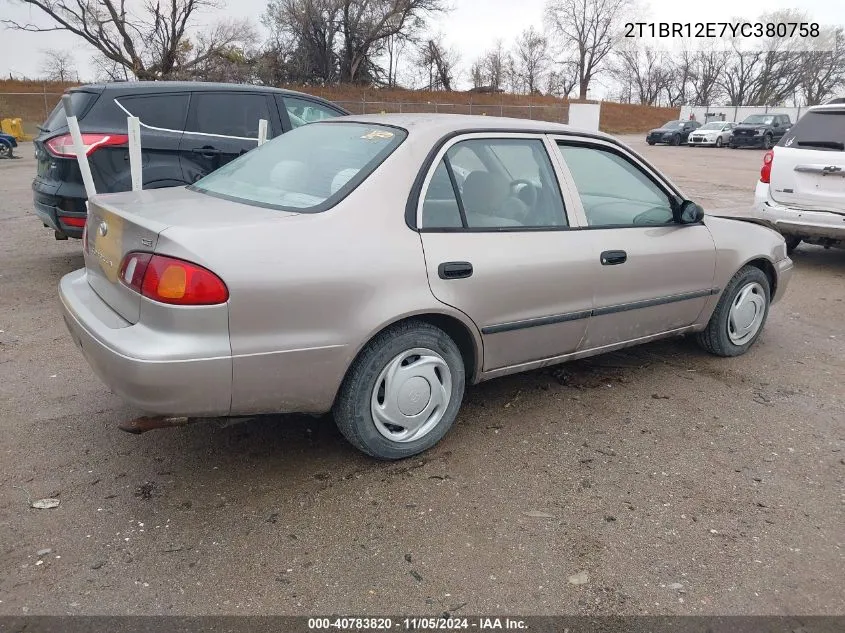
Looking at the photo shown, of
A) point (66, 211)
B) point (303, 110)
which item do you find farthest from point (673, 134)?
point (66, 211)

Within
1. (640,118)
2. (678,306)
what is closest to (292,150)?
(678,306)

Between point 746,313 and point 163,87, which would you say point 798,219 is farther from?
point 163,87

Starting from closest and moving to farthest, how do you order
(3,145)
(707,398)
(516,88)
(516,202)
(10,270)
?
(516,202)
(707,398)
(10,270)
(3,145)
(516,88)

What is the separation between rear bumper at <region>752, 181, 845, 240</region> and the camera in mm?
7004

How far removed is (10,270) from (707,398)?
6.14m

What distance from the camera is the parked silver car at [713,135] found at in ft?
116

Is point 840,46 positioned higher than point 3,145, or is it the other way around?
point 840,46

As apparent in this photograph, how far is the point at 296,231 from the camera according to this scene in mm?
2807

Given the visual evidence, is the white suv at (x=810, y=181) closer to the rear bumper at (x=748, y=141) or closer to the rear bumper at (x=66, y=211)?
the rear bumper at (x=66, y=211)

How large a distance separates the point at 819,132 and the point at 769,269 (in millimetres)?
3332

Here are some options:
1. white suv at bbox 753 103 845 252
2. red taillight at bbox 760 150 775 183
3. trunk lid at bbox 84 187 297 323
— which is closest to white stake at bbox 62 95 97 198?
trunk lid at bbox 84 187 297 323

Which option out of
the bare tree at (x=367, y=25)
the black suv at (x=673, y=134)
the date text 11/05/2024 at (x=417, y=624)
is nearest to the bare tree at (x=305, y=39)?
Result: the bare tree at (x=367, y=25)

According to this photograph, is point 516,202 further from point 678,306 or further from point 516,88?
point 516,88

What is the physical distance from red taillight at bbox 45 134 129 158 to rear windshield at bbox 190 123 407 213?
264 cm
